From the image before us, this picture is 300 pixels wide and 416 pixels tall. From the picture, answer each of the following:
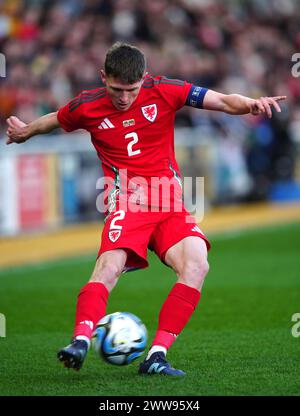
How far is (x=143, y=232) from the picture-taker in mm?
6113

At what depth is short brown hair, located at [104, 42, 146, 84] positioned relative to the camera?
19.0 feet

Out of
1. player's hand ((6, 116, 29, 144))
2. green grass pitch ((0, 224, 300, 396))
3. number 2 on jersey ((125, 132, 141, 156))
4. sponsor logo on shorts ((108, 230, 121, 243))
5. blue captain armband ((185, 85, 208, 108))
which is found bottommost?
green grass pitch ((0, 224, 300, 396))

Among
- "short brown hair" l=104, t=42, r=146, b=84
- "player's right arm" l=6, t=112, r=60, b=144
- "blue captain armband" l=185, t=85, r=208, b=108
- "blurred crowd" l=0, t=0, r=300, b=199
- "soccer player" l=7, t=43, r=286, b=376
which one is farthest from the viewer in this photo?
"blurred crowd" l=0, t=0, r=300, b=199

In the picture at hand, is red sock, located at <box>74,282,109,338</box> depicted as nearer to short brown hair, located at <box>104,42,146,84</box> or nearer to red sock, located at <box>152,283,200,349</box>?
red sock, located at <box>152,283,200,349</box>

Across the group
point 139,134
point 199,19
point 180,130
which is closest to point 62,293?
point 139,134

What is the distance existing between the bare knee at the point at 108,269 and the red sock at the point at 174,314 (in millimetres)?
375

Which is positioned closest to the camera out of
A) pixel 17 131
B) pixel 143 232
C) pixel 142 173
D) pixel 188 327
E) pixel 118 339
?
pixel 118 339

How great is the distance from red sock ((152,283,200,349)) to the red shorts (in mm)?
278

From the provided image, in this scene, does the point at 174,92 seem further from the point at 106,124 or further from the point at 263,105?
the point at 263,105

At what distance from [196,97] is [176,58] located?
556 inches

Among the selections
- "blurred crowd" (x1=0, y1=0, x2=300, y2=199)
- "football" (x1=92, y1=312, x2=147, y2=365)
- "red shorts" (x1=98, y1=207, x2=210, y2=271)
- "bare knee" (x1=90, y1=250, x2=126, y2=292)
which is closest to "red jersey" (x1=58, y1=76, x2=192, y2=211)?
"red shorts" (x1=98, y1=207, x2=210, y2=271)

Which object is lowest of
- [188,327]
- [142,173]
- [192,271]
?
[188,327]

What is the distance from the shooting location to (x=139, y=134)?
621 cm

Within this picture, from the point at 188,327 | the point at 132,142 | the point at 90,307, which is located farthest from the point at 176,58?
the point at 90,307
